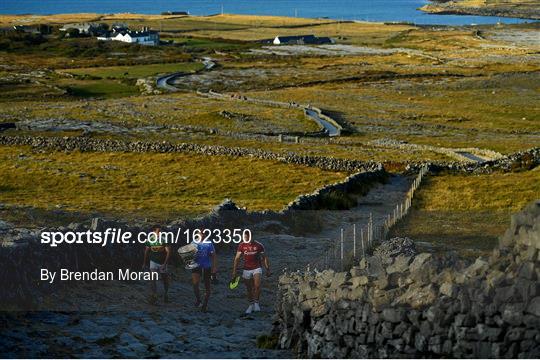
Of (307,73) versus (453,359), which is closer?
(453,359)

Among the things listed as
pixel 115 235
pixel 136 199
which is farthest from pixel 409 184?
pixel 115 235

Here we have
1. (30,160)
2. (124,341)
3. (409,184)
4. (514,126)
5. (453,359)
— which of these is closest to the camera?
(453,359)

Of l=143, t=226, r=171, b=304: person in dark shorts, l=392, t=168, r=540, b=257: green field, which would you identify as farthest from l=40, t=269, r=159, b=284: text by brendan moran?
l=392, t=168, r=540, b=257: green field

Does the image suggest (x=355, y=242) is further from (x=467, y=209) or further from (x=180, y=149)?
(x=180, y=149)

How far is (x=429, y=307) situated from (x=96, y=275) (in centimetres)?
888

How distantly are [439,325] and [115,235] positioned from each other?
9.64m

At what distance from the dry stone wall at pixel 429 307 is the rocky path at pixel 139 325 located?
1.31 m

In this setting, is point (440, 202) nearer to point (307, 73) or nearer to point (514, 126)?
point (514, 126)

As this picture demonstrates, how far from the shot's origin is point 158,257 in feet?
63.0

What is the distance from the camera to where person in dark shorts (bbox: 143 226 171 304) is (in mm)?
18938

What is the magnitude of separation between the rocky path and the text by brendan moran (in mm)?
198

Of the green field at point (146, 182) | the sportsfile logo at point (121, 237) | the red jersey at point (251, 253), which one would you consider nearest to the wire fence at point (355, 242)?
the red jersey at point (251, 253)

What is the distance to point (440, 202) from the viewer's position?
1549 inches

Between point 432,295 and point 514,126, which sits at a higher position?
point 432,295
